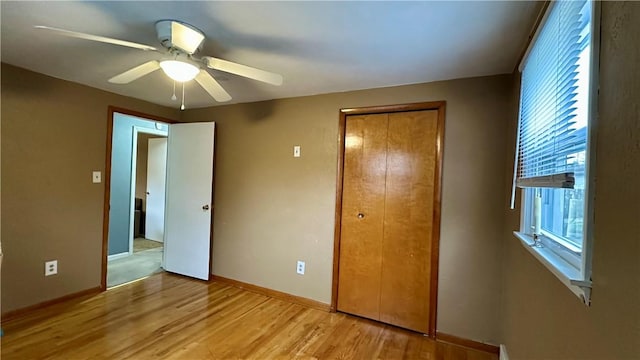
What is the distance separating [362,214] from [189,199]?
211 cm

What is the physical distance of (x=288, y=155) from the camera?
312 centimetres

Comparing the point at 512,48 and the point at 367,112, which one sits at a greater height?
the point at 512,48

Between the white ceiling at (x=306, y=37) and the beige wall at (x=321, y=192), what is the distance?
27 cm

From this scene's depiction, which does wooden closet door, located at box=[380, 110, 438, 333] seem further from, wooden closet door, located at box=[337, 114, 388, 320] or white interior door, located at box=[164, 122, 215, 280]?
white interior door, located at box=[164, 122, 215, 280]

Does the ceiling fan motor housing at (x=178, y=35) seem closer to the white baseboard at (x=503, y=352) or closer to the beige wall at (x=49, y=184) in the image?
the beige wall at (x=49, y=184)

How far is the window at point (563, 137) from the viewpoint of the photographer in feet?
2.86

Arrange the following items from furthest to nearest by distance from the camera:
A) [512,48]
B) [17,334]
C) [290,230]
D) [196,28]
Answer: [290,230] → [17,334] → [512,48] → [196,28]

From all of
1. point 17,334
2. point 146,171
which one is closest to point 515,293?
point 17,334

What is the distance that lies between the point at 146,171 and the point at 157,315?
3.83 meters

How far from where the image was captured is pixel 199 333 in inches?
94.7

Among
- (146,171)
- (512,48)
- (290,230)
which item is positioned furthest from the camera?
(146,171)

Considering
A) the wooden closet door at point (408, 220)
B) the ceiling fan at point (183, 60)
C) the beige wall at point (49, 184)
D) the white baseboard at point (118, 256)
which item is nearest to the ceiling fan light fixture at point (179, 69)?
the ceiling fan at point (183, 60)

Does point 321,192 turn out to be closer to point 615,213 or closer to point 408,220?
point 408,220

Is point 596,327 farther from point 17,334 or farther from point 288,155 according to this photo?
point 17,334
